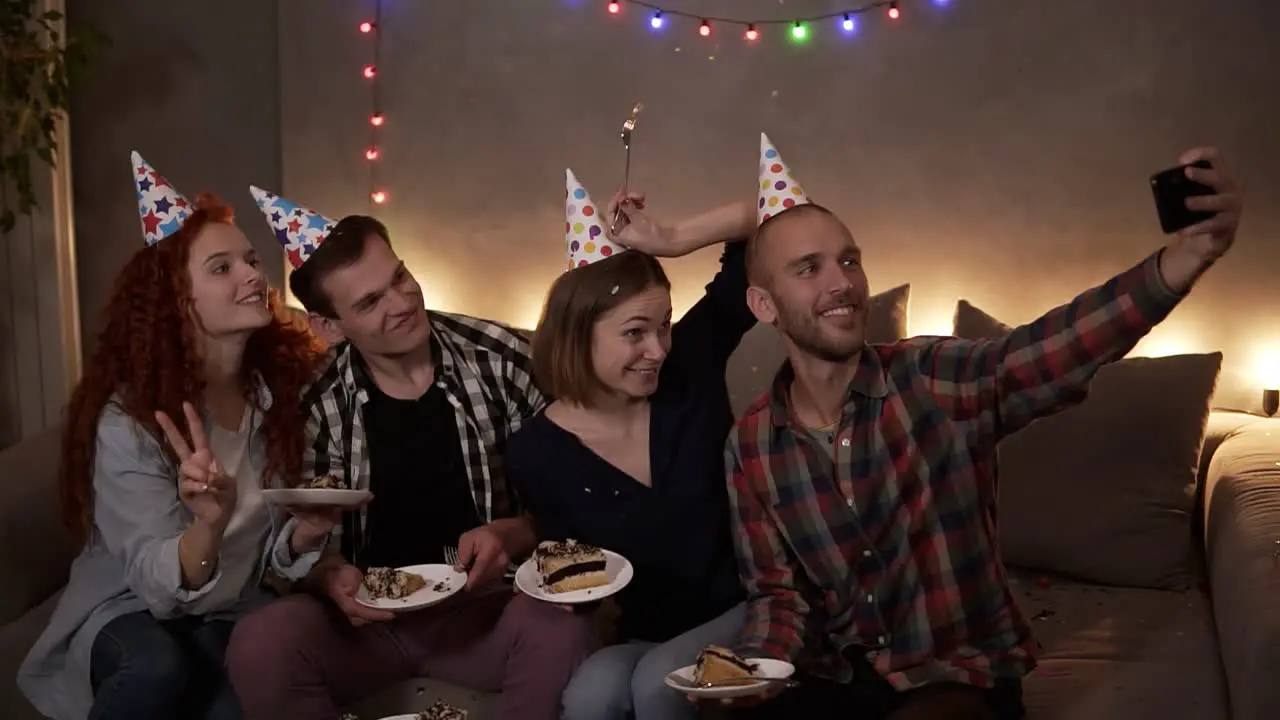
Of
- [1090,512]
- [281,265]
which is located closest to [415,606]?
[1090,512]

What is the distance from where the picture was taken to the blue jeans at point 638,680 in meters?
1.71

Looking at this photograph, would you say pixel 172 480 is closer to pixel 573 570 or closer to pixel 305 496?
pixel 305 496

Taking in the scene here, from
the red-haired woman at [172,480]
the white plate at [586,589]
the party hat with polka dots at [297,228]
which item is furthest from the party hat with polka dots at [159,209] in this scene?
the white plate at [586,589]

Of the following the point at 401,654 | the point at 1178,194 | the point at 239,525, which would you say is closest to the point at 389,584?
the point at 401,654

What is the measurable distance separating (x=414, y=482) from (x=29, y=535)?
73 centimetres

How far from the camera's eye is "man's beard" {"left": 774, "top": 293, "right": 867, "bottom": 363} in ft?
5.66

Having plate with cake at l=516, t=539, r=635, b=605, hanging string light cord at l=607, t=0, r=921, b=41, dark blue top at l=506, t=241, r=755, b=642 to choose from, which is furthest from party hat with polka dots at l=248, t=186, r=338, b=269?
hanging string light cord at l=607, t=0, r=921, b=41

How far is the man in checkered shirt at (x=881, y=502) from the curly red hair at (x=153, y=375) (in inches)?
33.6

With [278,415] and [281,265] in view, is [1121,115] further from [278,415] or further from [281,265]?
[281,265]

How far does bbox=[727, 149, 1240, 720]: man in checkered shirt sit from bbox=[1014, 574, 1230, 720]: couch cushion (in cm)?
20

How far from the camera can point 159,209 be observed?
2105mm

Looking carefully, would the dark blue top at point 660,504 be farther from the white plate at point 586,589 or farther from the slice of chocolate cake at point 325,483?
the slice of chocolate cake at point 325,483

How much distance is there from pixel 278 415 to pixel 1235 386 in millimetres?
2159

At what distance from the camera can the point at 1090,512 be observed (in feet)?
7.61
